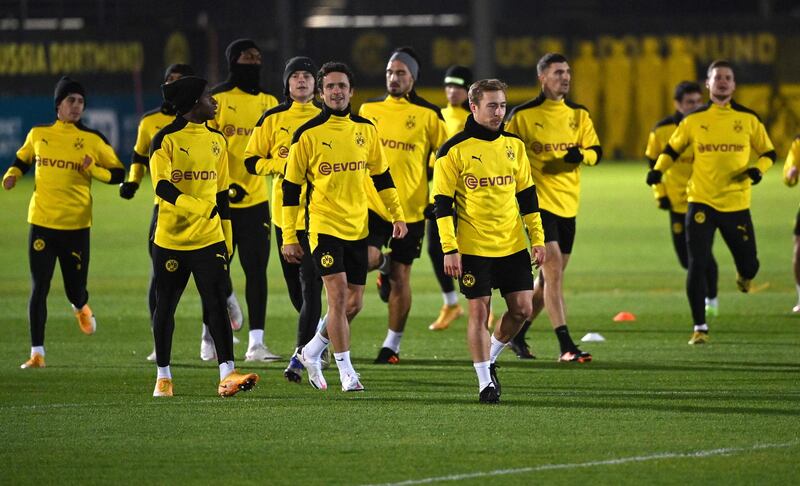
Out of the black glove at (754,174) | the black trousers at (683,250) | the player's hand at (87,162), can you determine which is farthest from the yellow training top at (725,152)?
the player's hand at (87,162)

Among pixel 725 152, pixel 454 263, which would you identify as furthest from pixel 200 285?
pixel 725 152

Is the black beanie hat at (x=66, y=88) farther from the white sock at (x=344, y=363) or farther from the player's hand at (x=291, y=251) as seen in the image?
the white sock at (x=344, y=363)

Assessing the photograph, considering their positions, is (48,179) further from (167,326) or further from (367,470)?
(367,470)

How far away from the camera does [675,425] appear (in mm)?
8875

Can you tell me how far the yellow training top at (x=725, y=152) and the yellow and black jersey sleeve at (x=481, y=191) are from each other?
3449 mm

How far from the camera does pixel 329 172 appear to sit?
10.2m

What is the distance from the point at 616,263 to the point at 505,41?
23113mm

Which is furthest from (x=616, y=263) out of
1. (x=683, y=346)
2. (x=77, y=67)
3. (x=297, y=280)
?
(x=77, y=67)

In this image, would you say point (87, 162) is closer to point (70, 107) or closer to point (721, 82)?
point (70, 107)

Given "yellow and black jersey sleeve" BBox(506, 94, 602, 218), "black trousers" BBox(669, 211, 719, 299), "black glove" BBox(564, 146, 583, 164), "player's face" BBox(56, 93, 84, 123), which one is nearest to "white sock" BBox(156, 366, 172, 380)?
"player's face" BBox(56, 93, 84, 123)

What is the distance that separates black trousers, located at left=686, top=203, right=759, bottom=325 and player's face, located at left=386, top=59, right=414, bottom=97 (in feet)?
8.78

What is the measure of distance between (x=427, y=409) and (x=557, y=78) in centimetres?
346

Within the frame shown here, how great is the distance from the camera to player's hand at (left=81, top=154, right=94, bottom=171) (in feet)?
39.8

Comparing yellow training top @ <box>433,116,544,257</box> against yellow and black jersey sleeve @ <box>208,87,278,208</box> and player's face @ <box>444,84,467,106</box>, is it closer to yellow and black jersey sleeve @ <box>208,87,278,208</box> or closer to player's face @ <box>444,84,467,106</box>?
yellow and black jersey sleeve @ <box>208,87,278,208</box>
